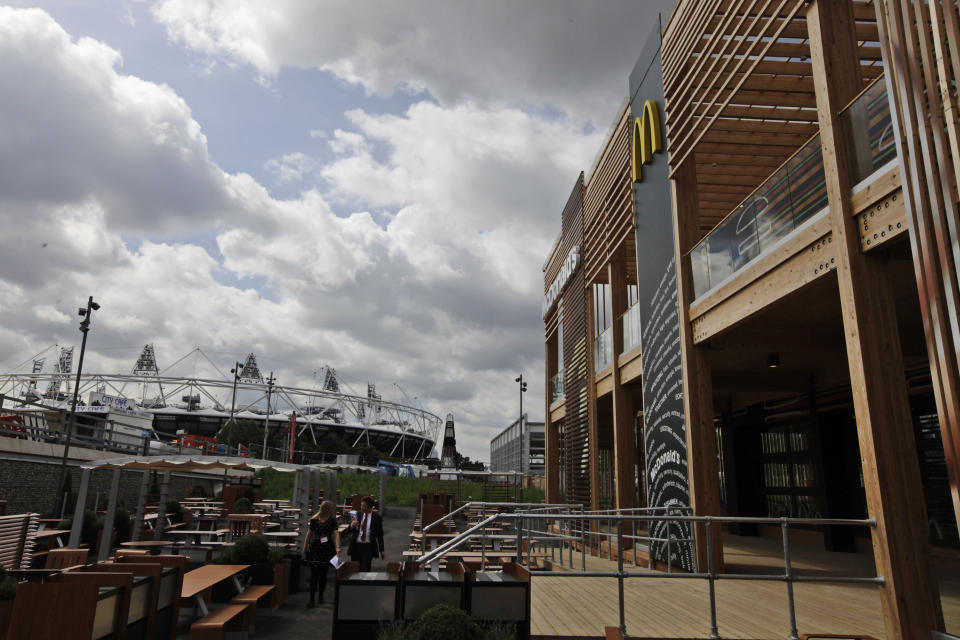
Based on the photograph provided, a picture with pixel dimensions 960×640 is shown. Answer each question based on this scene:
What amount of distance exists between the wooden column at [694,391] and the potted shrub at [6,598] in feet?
25.6

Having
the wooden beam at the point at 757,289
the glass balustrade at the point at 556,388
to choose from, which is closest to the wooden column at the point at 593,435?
the glass balustrade at the point at 556,388

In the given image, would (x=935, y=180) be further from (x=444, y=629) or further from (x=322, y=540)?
(x=322, y=540)

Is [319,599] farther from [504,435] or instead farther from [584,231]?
[504,435]

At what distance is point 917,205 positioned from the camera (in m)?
5.15

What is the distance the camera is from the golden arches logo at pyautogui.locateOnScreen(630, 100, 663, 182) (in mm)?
11312

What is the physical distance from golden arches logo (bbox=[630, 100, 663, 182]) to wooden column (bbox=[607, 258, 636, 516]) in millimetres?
2481

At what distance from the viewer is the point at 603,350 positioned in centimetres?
1529

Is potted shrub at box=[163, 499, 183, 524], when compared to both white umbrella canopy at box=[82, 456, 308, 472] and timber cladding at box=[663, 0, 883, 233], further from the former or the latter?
timber cladding at box=[663, 0, 883, 233]

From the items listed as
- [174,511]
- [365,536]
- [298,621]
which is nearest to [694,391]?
[365,536]

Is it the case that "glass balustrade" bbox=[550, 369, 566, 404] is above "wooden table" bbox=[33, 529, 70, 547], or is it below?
above

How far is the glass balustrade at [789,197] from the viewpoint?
19.6 feet

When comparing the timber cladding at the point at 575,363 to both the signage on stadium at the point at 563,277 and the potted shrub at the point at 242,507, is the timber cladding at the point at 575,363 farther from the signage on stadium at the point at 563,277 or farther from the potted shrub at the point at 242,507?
the potted shrub at the point at 242,507

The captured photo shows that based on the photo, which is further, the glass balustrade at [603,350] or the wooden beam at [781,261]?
the glass balustrade at [603,350]

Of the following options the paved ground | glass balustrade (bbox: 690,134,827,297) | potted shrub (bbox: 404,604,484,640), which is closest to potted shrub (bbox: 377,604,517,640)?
potted shrub (bbox: 404,604,484,640)
